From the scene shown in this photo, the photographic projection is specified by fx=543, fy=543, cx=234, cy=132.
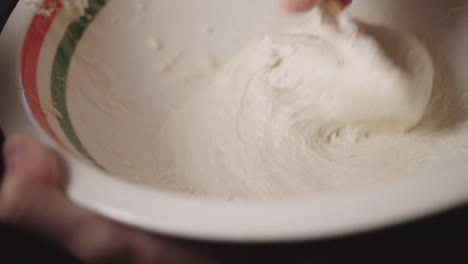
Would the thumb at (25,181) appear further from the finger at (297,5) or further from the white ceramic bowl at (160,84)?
the finger at (297,5)

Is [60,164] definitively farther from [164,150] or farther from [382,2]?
[382,2]

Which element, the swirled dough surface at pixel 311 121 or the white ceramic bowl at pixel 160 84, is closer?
the white ceramic bowl at pixel 160 84

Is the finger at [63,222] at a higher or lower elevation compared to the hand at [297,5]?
lower

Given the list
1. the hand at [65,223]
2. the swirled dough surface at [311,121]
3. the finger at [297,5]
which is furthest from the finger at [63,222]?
the finger at [297,5]

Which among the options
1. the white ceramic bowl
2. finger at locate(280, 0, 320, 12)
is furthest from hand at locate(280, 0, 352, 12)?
the white ceramic bowl

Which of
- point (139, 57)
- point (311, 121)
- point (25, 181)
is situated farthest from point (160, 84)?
point (25, 181)
